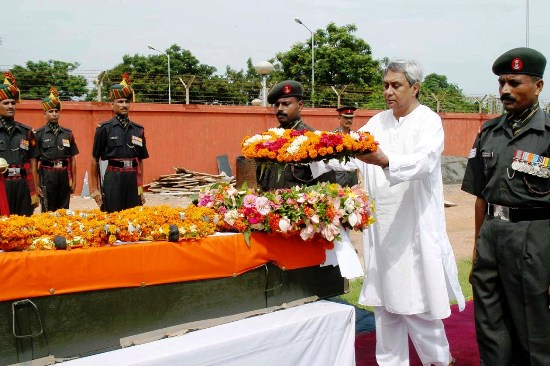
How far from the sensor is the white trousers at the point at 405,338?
12.5 feet

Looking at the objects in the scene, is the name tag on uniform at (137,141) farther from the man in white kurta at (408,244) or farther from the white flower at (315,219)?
the white flower at (315,219)

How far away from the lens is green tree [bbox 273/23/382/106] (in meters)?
36.8

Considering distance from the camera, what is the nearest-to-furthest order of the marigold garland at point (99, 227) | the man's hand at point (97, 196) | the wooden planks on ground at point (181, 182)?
the marigold garland at point (99, 227), the man's hand at point (97, 196), the wooden planks on ground at point (181, 182)

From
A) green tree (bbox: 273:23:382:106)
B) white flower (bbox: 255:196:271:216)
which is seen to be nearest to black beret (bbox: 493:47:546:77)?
white flower (bbox: 255:196:271:216)

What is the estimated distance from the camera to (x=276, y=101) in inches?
184

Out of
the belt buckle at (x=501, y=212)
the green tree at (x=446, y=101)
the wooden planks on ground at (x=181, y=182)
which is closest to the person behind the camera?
the belt buckle at (x=501, y=212)

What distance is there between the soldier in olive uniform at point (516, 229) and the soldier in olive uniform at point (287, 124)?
4.92 feet

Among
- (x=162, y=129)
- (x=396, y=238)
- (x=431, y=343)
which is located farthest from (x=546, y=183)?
(x=162, y=129)

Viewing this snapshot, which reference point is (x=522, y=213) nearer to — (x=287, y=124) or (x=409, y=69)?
(x=409, y=69)

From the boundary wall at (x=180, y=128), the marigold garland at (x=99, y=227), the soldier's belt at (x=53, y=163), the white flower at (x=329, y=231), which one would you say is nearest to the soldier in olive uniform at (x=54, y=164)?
the soldier's belt at (x=53, y=163)

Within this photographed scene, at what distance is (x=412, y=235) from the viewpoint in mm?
3777

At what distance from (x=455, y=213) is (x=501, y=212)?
9381 millimetres

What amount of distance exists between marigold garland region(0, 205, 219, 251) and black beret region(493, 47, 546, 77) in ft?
6.25

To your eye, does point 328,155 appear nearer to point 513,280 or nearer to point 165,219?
point 165,219
